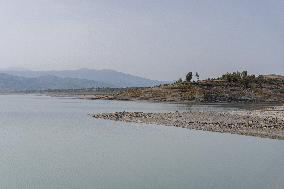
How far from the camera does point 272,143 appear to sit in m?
51.0

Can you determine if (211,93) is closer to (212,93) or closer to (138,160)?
(212,93)

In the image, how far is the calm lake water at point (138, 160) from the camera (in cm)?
3278

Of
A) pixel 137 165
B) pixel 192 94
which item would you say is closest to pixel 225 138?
pixel 137 165

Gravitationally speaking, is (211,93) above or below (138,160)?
above

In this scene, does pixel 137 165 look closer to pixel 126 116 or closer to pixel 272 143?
pixel 272 143

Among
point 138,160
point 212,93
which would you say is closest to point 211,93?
point 212,93

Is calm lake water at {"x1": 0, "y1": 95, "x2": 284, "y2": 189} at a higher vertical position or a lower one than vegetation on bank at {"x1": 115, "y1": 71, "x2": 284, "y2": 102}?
lower

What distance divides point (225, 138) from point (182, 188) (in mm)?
25992

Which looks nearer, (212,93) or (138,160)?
(138,160)

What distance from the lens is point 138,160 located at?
41656 mm

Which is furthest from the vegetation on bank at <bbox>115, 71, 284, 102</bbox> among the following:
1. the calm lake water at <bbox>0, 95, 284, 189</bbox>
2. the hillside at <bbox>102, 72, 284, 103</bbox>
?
the calm lake water at <bbox>0, 95, 284, 189</bbox>

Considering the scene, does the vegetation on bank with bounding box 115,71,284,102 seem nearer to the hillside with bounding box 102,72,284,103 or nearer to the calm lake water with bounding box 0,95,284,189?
the hillside with bounding box 102,72,284,103

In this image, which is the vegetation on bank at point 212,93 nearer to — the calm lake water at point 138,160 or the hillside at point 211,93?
the hillside at point 211,93

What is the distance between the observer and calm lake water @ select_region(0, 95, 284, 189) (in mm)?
32781
